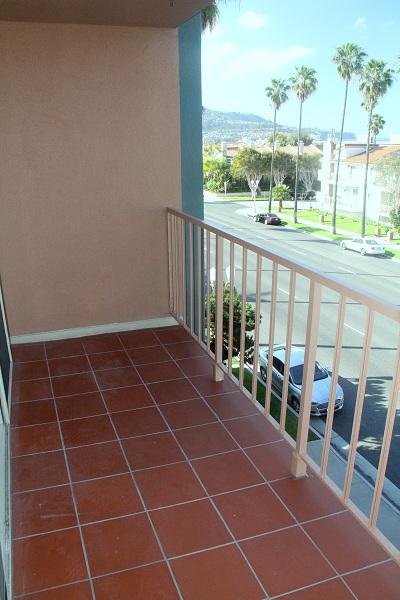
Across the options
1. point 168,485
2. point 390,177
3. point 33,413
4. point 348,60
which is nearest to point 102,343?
point 33,413

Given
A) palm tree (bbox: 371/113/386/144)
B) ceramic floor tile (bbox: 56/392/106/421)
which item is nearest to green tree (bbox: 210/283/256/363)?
ceramic floor tile (bbox: 56/392/106/421)

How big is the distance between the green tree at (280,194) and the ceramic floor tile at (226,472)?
2.97m

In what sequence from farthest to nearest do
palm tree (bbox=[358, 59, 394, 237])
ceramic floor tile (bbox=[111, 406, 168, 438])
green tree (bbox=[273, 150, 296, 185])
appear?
palm tree (bbox=[358, 59, 394, 237])
green tree (bbox=[273, 150, 296, 185])
ceramic floor tile (bbox=[111, 406, 168, 438])

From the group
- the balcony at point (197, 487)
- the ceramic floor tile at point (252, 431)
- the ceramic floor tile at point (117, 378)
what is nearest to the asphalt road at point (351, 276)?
the balcony at point (197, 487)

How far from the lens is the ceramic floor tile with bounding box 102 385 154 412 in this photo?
2715 mm

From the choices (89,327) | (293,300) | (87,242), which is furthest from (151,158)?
(293,300)

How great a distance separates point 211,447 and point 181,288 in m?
1.60

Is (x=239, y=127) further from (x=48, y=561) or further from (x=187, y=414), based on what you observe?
(x=48, y=561)

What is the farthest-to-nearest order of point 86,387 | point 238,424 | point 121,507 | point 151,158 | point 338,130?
1. point 338,130
2. point 151,158
3. point 86,387
4. point 238,424
5. point 121,507

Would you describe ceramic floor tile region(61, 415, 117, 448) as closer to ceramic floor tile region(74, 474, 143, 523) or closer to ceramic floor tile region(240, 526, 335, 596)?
ceramic floor tile region(74, 474, 143, 523)

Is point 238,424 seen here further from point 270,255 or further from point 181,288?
point 181,288

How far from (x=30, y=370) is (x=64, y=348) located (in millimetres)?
388

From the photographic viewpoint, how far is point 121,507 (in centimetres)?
194

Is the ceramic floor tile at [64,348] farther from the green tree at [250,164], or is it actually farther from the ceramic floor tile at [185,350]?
the green tree at [250,164]
